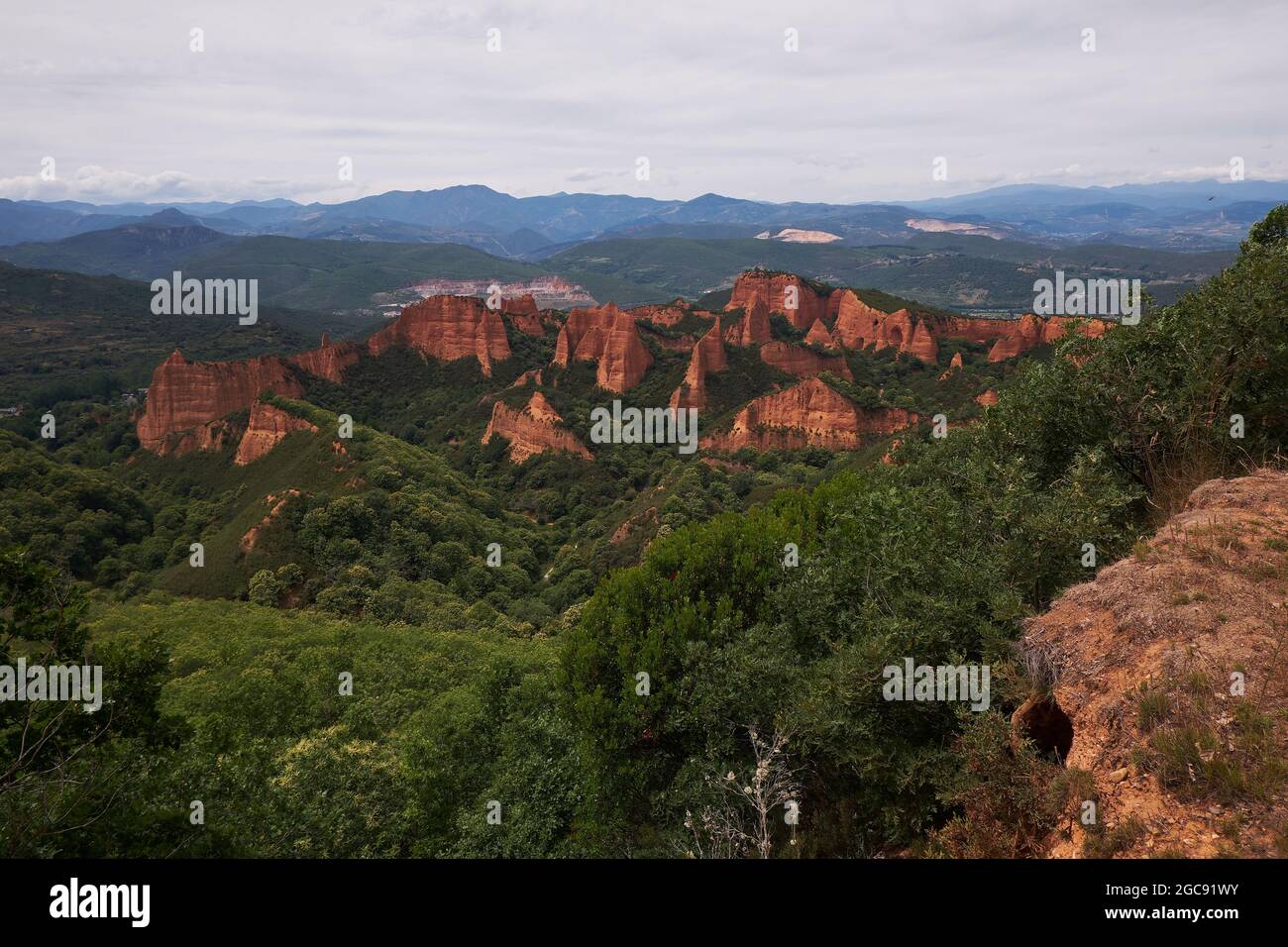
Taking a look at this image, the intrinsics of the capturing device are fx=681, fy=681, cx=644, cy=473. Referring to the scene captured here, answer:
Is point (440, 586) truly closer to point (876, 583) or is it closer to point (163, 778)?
point (163, 778)

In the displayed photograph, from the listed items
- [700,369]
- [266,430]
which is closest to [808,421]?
[700,369]

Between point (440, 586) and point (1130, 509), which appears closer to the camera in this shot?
point (1130, 509)

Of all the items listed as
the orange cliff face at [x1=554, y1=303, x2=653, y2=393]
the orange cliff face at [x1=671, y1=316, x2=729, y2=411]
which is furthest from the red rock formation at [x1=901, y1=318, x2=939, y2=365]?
the orange cliff face at [x1=554, y1=303, x2=653, y2=393]

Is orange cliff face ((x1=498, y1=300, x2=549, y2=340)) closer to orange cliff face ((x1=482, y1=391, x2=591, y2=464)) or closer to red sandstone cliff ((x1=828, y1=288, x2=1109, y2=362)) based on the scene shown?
orange cliff face ((x1=482, y1=391, x2=591, y2=464))

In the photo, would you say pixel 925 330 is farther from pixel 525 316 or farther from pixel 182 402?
pixel 182 402

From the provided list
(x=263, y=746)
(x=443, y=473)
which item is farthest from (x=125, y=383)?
(x=263, y=746)
